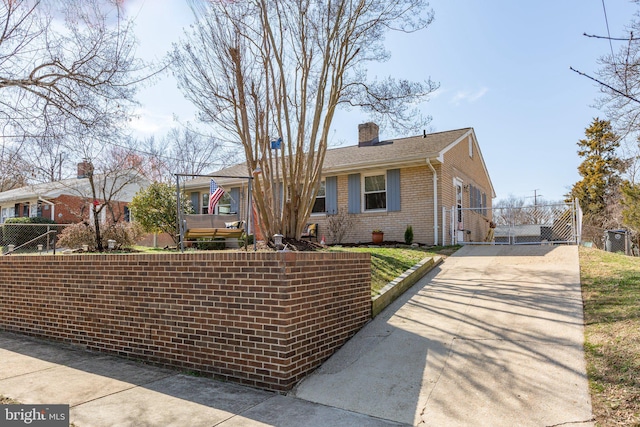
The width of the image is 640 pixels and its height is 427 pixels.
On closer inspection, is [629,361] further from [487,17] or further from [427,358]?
[487,17]

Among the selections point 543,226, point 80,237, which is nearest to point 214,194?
point 80,237

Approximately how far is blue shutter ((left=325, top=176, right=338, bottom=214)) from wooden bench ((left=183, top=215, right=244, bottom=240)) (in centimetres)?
383

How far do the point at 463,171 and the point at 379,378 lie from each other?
1236 centimetres

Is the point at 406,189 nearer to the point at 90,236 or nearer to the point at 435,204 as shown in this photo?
the point at 435,204

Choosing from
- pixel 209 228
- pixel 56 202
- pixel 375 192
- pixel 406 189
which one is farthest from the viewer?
pixel 56 202

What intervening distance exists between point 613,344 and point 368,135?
1346 centimetres

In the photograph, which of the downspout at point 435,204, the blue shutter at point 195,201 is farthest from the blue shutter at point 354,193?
the blue shutter at point 195,201

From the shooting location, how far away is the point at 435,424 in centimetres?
317

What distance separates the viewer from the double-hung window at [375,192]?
13.3 meters

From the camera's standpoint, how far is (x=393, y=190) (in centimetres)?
1302

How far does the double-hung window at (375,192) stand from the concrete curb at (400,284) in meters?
4.60

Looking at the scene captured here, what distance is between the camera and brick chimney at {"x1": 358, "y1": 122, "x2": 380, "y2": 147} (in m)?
16.7

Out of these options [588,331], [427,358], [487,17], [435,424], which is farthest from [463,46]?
[435,424]

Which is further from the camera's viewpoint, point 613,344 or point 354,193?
point 354,193
